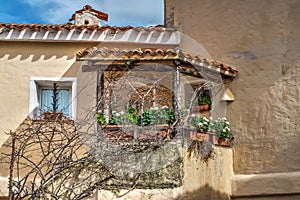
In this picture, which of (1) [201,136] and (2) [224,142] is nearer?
(1) [201,136]

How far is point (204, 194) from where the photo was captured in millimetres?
7430

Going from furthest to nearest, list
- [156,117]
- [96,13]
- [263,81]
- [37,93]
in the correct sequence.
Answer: [96,13] < [37,93] < [263,81] < [156,117]

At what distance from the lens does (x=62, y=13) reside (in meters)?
11.3

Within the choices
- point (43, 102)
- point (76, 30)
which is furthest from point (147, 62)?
point (43, 102)

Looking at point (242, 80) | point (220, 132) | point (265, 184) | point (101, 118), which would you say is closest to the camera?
point (101, 118)

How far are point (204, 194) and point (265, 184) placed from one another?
176cm

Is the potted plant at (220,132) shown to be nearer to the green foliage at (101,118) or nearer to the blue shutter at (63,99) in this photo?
the green foliage at (101,118)

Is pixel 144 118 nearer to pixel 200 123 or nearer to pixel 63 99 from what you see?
pixel 200 123

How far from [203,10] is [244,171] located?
382 centimetres

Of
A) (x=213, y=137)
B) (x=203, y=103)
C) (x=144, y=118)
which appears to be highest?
(x=203, y=103)

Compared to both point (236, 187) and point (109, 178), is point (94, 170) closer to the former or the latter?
point (109, 178)

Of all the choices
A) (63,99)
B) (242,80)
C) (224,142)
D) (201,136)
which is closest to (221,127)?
(224,142)

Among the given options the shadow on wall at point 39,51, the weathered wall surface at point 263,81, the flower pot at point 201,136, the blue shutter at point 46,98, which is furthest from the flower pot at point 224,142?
the blue shutter at point 46,98

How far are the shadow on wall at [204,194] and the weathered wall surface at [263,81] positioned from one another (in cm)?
84
